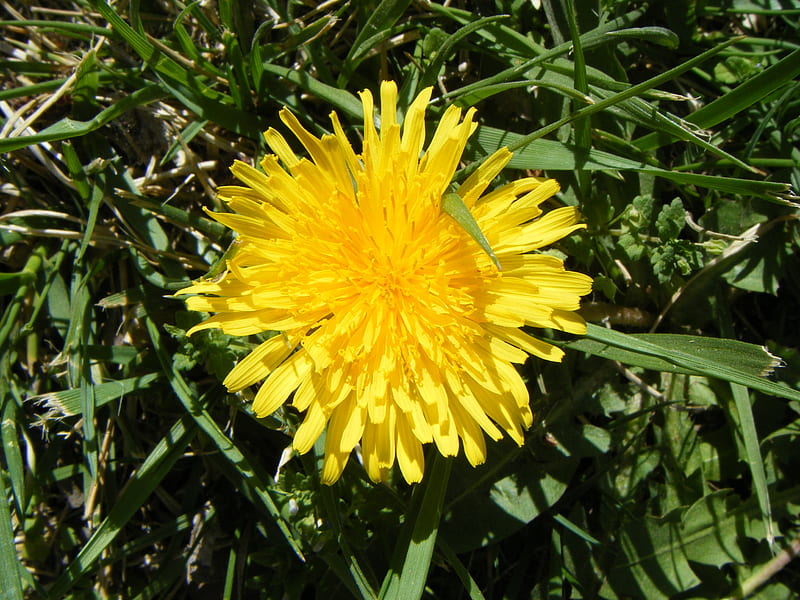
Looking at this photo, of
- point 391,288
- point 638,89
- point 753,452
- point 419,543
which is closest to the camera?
point 638,89

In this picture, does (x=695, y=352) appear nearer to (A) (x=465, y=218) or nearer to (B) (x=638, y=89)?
(B) (x=638, y=89)

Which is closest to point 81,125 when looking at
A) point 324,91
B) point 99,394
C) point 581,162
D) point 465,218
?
point 324,91

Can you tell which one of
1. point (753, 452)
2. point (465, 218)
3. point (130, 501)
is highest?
point (465, 218)

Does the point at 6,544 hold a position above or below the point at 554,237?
below

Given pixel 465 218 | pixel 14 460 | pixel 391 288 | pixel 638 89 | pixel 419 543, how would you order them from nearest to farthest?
pixel 465 218 < pixel 638 89 < pixel 391 288 < pixel 419 543 < pixel 14 460

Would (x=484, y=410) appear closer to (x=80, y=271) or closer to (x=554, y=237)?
(x=554, y=237)

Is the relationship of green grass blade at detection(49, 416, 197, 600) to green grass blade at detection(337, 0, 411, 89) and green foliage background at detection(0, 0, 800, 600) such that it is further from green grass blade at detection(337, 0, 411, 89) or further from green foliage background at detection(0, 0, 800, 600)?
green grass blade at detection(337, 0, 411, 89)

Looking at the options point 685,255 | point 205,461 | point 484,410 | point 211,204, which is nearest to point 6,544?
point 205,461
